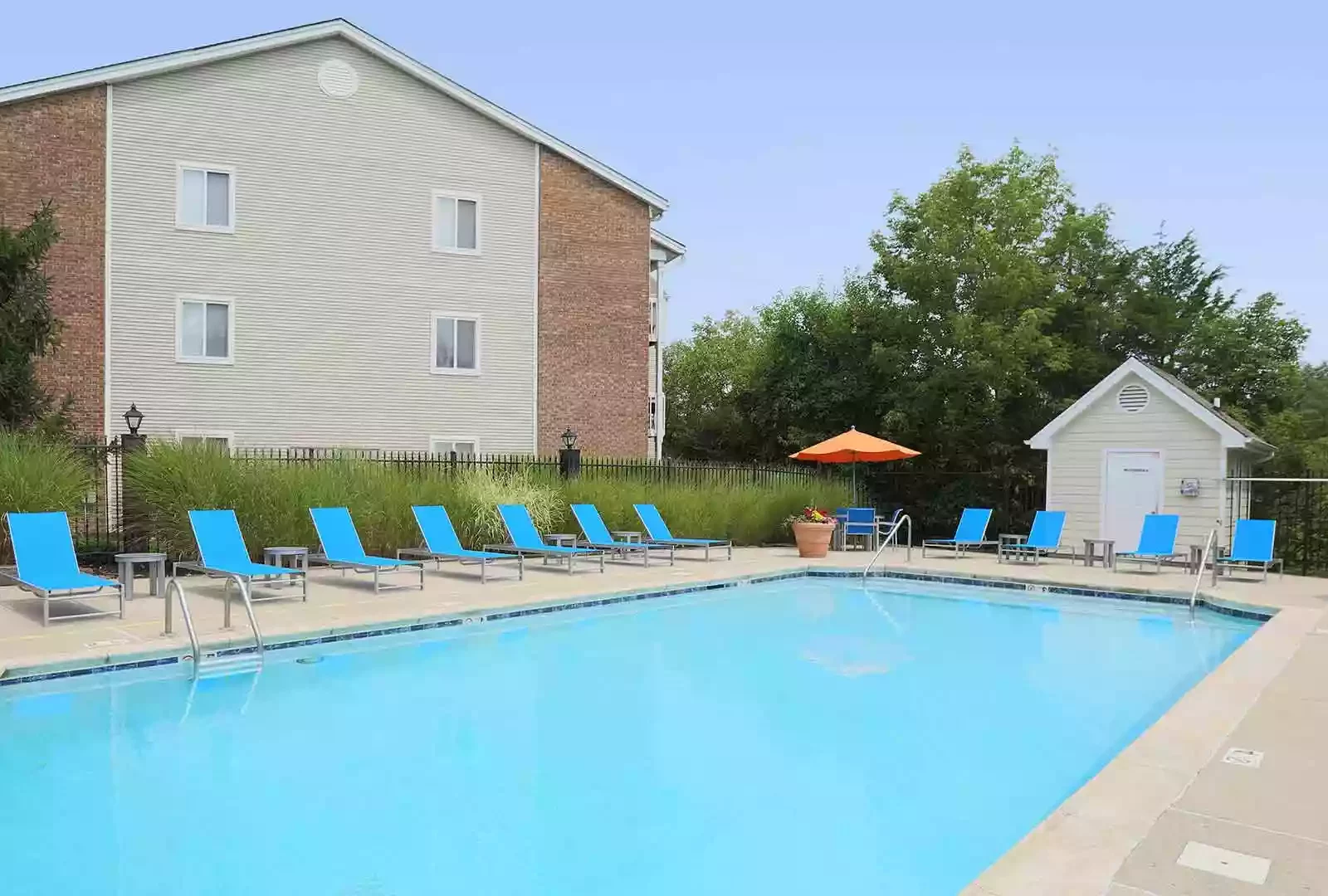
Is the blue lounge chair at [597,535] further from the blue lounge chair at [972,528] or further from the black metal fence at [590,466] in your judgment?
the blue lounge chair at [972,528]

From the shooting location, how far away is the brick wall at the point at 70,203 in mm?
17031

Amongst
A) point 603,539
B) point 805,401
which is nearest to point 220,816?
point 603,539

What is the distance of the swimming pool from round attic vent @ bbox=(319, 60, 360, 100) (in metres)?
14.2

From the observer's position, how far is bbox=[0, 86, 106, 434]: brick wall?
17.0m

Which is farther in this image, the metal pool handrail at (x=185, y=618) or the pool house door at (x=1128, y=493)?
the pool house door at (x=1128, y=493)

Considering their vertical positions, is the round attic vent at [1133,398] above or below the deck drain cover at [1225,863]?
above

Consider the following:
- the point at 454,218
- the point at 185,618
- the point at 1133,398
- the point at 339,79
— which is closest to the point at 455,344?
the point at 454,218

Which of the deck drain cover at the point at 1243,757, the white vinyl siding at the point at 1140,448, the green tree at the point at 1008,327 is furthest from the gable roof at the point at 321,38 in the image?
the deck drain cover at the point at 1243,757

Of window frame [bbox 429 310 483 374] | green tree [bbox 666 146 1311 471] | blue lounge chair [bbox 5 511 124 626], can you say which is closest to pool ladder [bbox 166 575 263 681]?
blue lounge chair [bbox 5 511 124 626]

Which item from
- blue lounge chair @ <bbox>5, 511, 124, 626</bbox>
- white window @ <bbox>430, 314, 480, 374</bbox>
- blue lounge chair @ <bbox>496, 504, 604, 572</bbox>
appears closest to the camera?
blue lounge chair @ <bbox>5, 511, 124, 626</bbox>

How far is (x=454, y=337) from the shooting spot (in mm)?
20625

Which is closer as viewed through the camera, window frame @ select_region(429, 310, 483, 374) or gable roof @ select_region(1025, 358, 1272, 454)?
gable roof @ select_region(1025, 358, 1272, 454)

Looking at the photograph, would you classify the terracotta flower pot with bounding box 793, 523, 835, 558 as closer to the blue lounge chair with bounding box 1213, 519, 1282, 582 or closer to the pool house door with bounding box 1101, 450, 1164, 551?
the pool house door with bounding box 1101, 450, 1164, 551

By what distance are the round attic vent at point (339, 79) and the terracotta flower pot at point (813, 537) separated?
1230 cm
